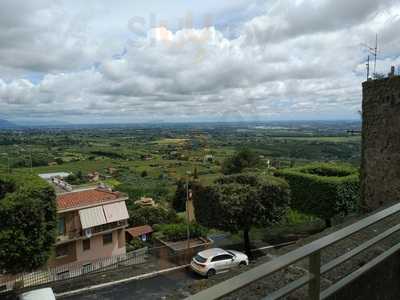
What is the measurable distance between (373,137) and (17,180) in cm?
1684

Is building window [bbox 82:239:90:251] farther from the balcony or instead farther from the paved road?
the paved road

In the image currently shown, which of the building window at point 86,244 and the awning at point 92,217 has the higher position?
the awning at point 92,217

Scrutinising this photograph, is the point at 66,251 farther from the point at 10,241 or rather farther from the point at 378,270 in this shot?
the point at 378,270

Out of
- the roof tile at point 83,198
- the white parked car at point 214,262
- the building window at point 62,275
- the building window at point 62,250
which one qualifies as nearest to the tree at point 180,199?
the roof tile at point 83,198

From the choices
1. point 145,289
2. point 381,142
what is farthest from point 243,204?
point 381,142

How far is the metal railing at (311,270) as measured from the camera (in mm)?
1458

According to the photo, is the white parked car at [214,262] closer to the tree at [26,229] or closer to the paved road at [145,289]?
the paved road at [145,289]

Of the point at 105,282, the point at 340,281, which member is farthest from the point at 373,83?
the point at 105,282

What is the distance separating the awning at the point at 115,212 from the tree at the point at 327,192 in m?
11.5

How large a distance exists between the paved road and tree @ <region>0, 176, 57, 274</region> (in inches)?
94.2

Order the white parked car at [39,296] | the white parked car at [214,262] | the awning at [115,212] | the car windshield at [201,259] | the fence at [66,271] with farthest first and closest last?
the awning at [115,212] < the fence at [66,271] < the car windshield at [201,259] < the white parked car at [214,262] < the white parked car at [39,296]

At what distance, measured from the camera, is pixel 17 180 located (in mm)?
16891

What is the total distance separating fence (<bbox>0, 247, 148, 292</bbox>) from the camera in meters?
17.0

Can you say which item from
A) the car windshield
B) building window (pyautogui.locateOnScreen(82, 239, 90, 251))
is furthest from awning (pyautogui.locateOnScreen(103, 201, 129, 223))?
the car windshield
